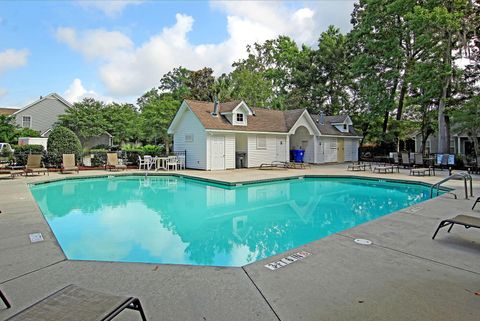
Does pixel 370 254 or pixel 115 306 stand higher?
pixel 115 306

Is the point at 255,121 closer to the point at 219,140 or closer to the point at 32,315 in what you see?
the point at 219,140

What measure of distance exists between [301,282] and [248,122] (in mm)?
17300

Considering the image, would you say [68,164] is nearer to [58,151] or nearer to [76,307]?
[58,151]

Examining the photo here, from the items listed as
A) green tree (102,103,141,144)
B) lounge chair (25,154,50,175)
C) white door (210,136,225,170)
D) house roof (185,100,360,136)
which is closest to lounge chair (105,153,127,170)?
lounge chair (25,154,50,175)

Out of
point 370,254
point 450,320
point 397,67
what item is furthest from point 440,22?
point 450,320

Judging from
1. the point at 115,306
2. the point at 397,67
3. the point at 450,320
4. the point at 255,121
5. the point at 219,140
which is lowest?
the point at 450,320

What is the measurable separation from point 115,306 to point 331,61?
33670mm

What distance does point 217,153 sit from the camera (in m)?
18.3

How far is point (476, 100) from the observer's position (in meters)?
15.4

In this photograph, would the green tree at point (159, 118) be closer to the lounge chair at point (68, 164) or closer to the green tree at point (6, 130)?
the lounge chair at point (68, 164)

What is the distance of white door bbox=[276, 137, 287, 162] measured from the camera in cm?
2147

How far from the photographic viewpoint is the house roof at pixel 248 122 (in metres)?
18.2

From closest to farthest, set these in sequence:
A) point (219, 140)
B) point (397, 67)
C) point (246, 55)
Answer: point (219, 140) → point (397, 67) → point (246, 55)

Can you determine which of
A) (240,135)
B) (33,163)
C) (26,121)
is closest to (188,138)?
(240,135)
